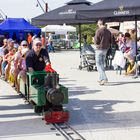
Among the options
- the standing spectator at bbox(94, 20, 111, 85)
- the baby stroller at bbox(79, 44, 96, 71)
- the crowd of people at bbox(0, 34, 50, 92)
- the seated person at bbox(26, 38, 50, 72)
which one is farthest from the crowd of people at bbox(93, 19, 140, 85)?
the seated person at bbox(26, 38, 50, 72)

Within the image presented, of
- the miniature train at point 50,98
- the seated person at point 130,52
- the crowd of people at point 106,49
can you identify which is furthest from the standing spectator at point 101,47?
the miniature train at point 50,98

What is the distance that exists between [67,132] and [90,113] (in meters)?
1.79

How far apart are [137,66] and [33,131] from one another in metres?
8.00

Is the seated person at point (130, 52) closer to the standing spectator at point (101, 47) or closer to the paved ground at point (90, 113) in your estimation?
the paved ground at point (90, 113)

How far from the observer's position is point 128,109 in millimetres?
9539

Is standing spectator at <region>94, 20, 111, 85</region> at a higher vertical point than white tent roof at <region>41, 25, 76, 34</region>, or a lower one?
lower

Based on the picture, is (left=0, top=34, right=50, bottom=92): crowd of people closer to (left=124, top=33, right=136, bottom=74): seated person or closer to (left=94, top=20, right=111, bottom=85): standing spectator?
(left=94, top=20, right=111, bottom=85): standing spectator

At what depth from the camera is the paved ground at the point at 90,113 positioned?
7488 millimetres

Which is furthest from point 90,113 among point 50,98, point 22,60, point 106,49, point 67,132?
point 106,49

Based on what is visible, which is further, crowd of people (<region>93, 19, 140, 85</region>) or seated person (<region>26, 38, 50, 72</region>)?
crowd of people (<region>93, 19, 140, 85</region>)

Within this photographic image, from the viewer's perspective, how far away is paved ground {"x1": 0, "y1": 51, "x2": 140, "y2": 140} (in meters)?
7.49

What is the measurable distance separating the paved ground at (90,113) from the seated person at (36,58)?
2.86 ft

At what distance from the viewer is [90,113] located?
926cm

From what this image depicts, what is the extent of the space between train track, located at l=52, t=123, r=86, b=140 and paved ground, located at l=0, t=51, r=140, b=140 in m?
0.12
